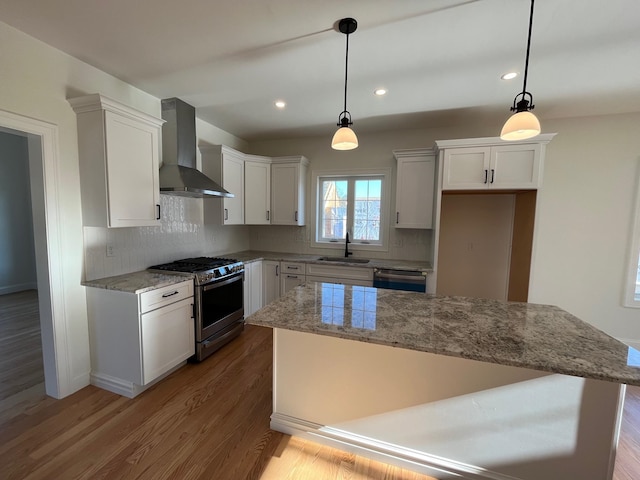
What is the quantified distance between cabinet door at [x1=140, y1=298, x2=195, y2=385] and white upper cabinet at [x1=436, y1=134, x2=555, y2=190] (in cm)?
309

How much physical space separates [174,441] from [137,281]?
1.27 m

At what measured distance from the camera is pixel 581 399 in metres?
1.29

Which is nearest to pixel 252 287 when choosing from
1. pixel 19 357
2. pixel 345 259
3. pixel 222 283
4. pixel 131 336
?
pixel 222 283

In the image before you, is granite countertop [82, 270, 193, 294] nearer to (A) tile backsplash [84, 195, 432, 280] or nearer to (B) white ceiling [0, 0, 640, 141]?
(A) tile backsplash [84, 195, 432, 280]

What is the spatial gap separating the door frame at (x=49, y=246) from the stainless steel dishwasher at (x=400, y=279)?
3.04 m

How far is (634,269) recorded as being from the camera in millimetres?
3066

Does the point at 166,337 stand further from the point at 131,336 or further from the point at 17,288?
the point at 17,288

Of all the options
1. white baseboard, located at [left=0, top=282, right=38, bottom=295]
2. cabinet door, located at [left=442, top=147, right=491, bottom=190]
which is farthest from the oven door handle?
white baseboard, located at [left=0, top=282, right=38, bottom=295]

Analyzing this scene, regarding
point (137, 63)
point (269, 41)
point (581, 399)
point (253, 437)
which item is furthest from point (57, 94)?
point (581, 399)

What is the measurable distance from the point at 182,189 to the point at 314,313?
1914 millimetres

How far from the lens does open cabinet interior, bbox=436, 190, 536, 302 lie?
3.43 m

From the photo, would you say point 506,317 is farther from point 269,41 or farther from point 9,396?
point 9,396

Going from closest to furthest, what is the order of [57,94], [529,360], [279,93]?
[529,360]
[57,94]
[279,93]

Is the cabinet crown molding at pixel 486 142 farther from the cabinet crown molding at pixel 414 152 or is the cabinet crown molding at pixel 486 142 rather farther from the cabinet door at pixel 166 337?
the cabinet door at pixel 166 337
